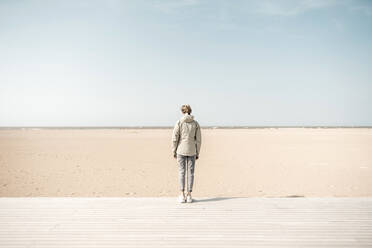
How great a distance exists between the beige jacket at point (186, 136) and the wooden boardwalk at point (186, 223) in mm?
1083

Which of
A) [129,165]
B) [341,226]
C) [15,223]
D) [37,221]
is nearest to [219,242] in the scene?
[341,226]

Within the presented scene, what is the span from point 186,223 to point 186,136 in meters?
1.79

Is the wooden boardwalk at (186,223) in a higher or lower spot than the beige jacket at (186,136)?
lower

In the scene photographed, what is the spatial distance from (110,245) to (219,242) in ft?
4.88

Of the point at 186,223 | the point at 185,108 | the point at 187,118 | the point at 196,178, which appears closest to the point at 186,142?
the point at 187,118

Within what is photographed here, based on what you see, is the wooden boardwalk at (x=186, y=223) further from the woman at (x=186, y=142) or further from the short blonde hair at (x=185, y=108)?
the short blonde hair at (x=185, y=108)

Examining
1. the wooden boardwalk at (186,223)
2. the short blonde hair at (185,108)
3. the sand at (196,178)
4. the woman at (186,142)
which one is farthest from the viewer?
the sand at (196,178)

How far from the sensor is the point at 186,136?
5.53m

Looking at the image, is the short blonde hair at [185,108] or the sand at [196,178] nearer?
the short blonde hair at [185,108]

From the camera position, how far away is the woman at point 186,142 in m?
5.52

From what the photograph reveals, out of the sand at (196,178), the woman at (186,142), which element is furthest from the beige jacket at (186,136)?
the sand at (196,178)

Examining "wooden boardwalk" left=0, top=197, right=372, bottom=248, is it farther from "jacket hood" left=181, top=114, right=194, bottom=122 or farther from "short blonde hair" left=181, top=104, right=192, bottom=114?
"short blonde hair" left=181, top=104, right=192, bottom=114

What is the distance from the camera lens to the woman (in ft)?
18.1

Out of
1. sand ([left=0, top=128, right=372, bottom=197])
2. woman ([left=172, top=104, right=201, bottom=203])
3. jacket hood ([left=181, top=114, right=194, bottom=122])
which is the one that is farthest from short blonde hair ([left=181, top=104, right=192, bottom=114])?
sand ([left=0, top=128, right=372, bottom=197])
